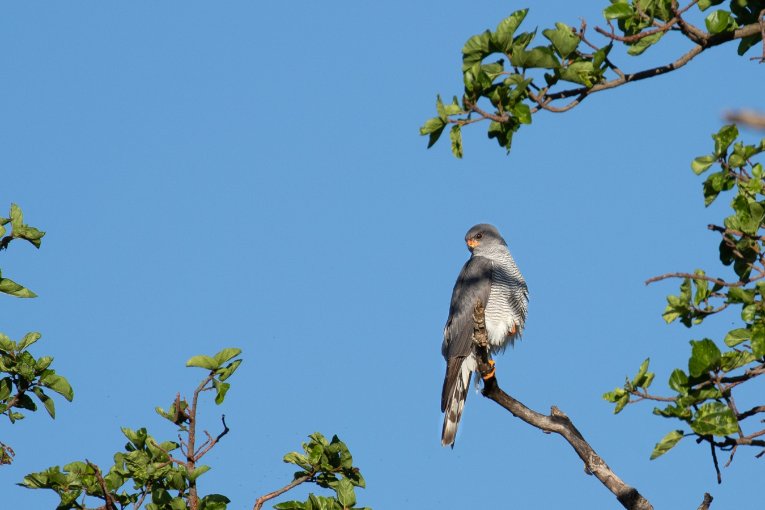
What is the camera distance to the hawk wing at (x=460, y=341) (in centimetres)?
928

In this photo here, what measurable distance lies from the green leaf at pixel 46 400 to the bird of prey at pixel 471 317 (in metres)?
4.67

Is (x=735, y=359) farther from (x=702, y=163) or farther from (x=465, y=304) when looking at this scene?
(x=465, y=304)

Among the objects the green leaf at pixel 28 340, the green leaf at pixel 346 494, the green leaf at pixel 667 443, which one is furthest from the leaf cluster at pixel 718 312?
the green leaf at pixel 28 340

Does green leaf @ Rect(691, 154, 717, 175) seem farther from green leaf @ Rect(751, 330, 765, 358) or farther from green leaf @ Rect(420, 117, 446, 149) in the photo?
green leaf @ Rect(420, 117, 446, 149)

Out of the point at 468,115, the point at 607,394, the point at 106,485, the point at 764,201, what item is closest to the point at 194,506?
the point at 106,485

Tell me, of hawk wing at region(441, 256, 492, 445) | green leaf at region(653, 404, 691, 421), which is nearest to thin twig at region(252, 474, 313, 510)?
green leaf at region(653, 404, 691, 421)

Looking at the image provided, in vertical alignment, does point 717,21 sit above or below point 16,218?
below

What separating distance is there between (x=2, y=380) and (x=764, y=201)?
174 inches

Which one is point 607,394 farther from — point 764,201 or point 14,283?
point 14,283

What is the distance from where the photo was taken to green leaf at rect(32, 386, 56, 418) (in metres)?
5.39

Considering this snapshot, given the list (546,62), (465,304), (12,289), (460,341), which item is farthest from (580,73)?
(465,304)

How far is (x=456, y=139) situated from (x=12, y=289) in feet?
9.93

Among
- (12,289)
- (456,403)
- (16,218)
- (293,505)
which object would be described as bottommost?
(293,505)

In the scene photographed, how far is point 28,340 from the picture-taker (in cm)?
536
